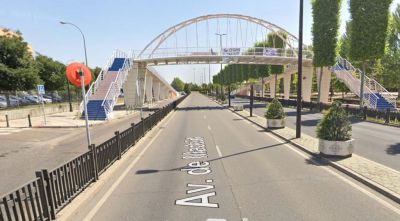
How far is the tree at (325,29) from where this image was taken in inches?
1298

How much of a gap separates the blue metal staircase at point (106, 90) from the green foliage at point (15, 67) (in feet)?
32.8

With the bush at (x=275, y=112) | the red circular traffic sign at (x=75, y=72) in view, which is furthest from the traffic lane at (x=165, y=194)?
the bush at (x=275, y=112)

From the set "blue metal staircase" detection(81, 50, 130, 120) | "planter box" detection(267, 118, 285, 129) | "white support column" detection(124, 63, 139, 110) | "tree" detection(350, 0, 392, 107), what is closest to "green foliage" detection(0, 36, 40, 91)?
"blue metal staircase" detection(81, 50, 130, 120)

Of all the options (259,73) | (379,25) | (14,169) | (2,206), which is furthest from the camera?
(259,73)

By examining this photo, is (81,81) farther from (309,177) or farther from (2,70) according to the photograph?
(2,70)

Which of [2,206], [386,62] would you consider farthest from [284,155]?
[386,62]

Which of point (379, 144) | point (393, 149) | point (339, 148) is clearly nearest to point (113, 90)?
point (379, 144)

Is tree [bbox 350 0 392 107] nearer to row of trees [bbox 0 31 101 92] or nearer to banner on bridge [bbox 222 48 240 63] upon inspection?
banner on bridge [bbox 222 48 240 63]

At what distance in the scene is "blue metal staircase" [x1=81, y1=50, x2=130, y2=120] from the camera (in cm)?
3238

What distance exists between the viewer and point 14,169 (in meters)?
12.4

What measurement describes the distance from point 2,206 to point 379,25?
29532 mm

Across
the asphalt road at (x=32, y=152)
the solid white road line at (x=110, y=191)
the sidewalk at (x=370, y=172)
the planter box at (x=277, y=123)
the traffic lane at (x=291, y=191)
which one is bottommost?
the asphalt road at (x=32, y=152)

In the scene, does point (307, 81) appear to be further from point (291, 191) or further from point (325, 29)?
point (291, 191)

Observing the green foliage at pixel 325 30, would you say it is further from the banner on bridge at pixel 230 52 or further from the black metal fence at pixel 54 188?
the black metal fence at pixel 54 188
